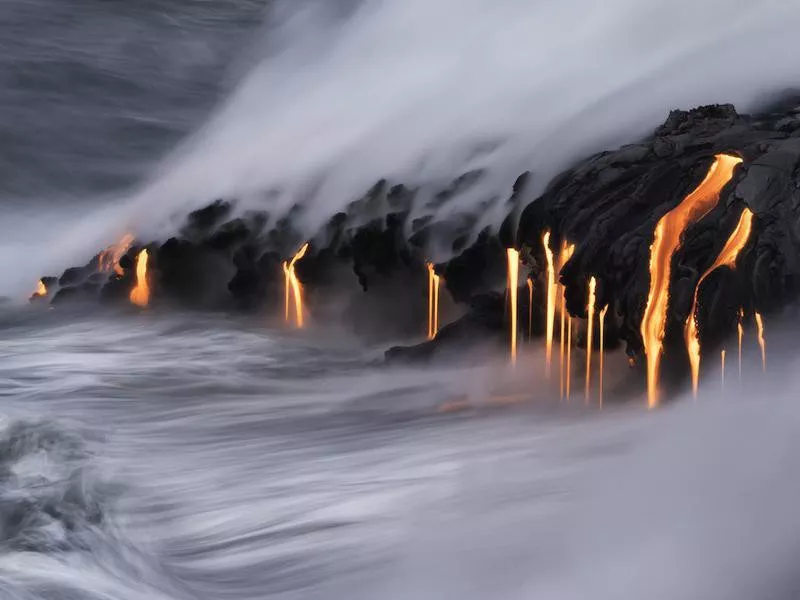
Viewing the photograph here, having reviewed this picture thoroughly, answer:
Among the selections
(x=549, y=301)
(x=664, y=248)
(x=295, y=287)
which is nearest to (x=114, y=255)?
(x=295, y=287)

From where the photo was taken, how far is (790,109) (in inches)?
196

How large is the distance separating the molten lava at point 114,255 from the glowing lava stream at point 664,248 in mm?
3454

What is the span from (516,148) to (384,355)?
122cm

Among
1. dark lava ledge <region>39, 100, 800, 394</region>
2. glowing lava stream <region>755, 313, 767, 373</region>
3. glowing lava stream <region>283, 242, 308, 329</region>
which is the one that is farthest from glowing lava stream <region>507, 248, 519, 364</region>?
glowing lava stream <region>283, 242, 308, 329</region>

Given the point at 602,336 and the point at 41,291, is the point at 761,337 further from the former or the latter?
the point at 41,291

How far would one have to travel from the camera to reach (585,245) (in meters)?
4.54

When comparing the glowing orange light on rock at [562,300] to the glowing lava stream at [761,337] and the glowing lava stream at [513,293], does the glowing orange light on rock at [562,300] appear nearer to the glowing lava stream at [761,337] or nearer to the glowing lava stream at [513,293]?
the glowing lava stream at [513,293]

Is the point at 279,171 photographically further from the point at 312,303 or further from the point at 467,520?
the point at 467,520

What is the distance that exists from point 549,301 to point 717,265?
0.80 m

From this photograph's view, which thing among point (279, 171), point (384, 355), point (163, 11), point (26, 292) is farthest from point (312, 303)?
point (163, 11)

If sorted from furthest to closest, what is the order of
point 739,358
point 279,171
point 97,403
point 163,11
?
point 163,11, point 279,171, point 97,403, point 739,358

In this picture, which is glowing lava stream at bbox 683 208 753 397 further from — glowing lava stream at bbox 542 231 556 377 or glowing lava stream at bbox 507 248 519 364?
glowing lava stream at bbox 507 248 519 364

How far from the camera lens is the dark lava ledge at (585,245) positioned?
4.21 metres

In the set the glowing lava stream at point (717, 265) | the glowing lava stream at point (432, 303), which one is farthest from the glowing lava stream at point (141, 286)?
the glowing lava stream at point (717, 265)
